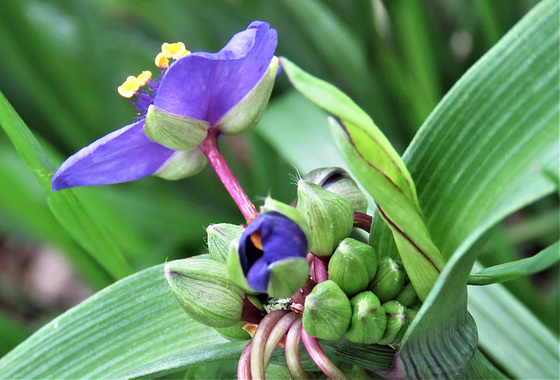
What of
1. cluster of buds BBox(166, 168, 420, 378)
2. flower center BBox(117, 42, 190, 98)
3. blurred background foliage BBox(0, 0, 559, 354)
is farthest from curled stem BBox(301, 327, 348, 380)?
blurred background foliage BBox(0, 0, 559, 354)

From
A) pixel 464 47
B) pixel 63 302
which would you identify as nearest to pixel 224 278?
pixel 464 47

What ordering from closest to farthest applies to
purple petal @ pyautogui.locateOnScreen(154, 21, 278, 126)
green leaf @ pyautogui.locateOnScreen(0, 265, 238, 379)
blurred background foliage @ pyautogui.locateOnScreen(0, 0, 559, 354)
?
1. purple petal @ pyautogui.locateOnScreen(154, 21, 278, 126)
2. green leaf @ pyautogui.locateOnScreen(0, 265, 238, 379)
3. blurred background foliage @ pyautogui.locateOnScreen(0, 0, 559, 354)

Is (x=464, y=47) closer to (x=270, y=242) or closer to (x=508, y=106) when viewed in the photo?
(x=508, y=106)

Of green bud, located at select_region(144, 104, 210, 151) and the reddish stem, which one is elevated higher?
green bud, located at select_region(144, 104, 210, 151)

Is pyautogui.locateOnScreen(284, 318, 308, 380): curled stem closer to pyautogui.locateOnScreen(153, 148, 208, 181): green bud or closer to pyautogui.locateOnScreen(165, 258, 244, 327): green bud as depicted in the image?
pyautogui.locateOnScreen(165, 258, 244, 327): green bud

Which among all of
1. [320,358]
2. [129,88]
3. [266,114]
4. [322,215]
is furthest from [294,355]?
[266,114]

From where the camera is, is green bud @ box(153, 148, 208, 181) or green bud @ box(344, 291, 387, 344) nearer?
green bud @ box(344, 291, 387, 344)

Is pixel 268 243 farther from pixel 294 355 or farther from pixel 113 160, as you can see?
pixel 113 160

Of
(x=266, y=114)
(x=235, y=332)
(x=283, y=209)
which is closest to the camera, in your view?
(x=283, y=209)
